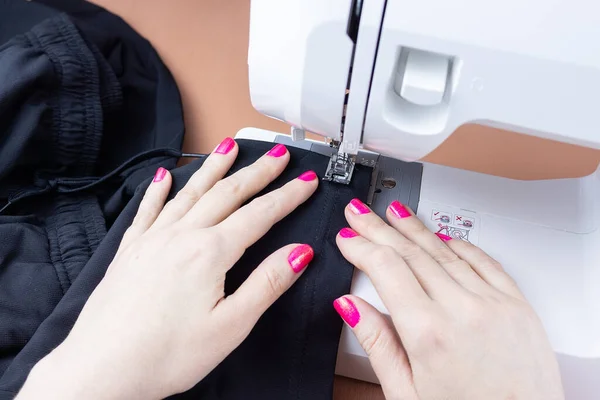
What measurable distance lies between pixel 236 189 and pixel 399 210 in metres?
0.20

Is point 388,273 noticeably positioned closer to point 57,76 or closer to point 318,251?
point 318,251

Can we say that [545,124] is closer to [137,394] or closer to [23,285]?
[137,394]

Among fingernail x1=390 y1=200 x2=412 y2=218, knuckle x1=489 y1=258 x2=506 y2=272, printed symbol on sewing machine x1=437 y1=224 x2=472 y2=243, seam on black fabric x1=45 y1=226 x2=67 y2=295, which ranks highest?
fingernail x1=390 y1=200 x2=412 y2=218

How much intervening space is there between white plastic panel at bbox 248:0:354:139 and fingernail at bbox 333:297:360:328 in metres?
0.18

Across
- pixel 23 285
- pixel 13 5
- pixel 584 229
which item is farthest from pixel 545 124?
pixel 13 5

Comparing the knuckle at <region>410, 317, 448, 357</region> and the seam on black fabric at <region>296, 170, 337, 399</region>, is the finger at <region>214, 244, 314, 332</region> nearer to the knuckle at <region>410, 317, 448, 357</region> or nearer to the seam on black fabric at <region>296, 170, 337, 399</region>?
the seam on black fabric at <region>296, 170, 337, 399</region>

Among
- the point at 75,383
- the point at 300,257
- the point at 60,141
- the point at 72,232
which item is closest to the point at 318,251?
the point at 300,257

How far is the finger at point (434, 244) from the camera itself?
54 cm

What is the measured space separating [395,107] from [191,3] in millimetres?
594

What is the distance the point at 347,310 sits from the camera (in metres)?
0.54

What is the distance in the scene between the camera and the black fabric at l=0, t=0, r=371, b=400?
550 millimetres

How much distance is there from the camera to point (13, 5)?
93cm

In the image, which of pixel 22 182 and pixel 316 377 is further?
pixel 22 182

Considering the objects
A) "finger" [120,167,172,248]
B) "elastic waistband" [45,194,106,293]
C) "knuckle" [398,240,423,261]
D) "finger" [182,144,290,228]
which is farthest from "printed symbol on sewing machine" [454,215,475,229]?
"elastic waistband" [45,194,106,293]
